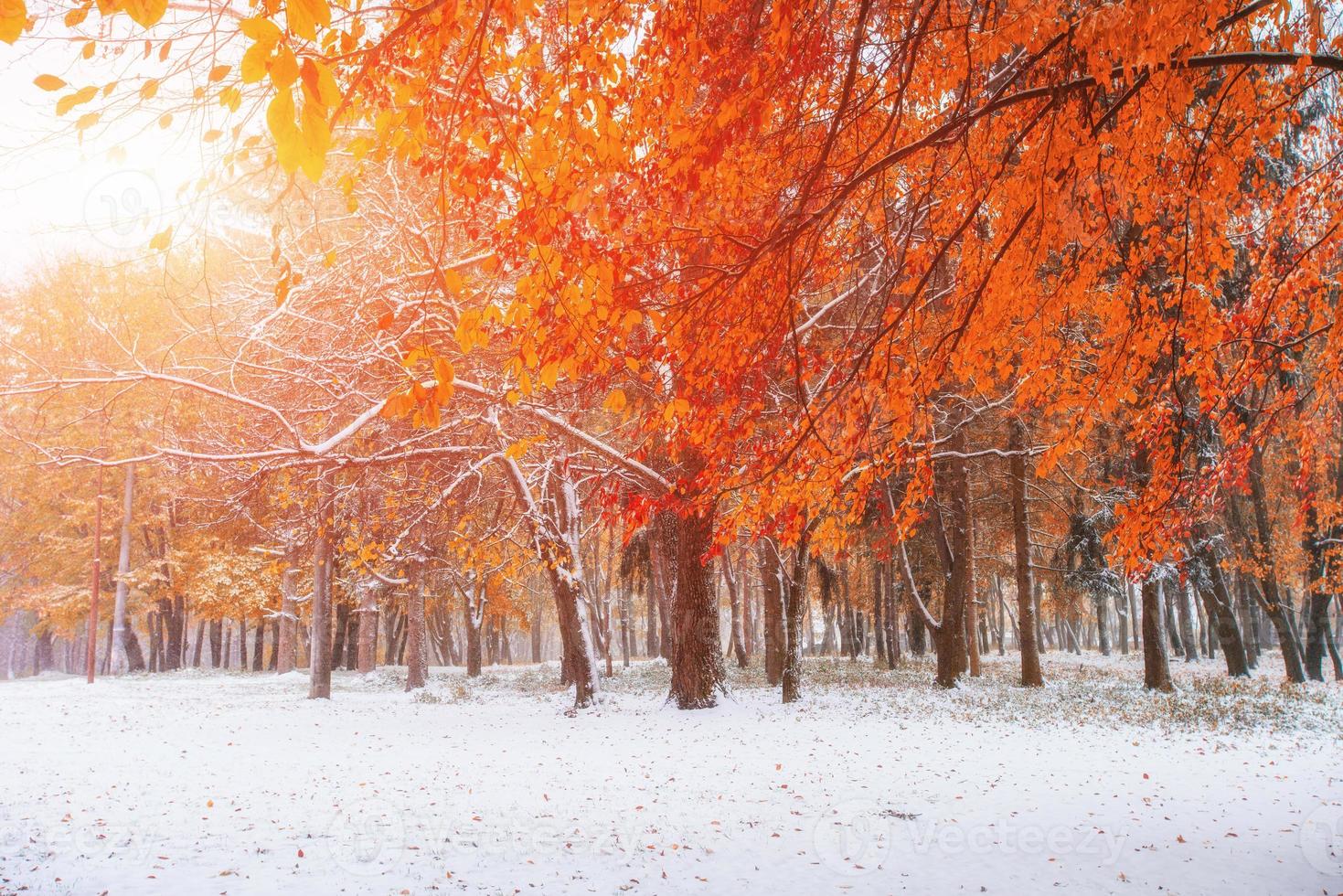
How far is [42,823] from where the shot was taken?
6.24 m

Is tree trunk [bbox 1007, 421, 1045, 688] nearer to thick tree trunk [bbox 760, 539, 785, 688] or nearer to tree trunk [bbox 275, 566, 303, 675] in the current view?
thick tree trunk [bbox 760, 539, 785, 688]

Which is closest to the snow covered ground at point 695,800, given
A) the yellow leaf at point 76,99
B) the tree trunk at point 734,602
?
the yellow leaf at point 76,99

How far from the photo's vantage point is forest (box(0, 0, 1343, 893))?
4113 mm

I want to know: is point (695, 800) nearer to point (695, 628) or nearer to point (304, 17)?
point (695, 628)

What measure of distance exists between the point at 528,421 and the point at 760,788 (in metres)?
8.17

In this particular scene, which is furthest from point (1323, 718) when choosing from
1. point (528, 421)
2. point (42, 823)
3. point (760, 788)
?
point (42, 823)

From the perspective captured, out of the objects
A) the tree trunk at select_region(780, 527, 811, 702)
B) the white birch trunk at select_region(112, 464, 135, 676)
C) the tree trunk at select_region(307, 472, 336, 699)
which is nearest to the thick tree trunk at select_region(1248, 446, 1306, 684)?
the tree trunk at select_region(780, 527, 811, 702)

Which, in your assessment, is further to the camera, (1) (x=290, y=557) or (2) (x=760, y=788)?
(1) (x=290, y=557)

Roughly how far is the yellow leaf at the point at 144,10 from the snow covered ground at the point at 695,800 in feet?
16.6

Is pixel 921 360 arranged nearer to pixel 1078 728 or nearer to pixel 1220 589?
pixel 1078 728

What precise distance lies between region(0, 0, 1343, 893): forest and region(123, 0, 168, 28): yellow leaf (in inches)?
1.8

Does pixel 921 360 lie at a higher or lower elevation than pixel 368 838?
higher

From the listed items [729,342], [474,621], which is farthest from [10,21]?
[474,621]

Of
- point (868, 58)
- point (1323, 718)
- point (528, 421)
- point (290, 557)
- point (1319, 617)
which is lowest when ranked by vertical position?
point (1323, 718)
